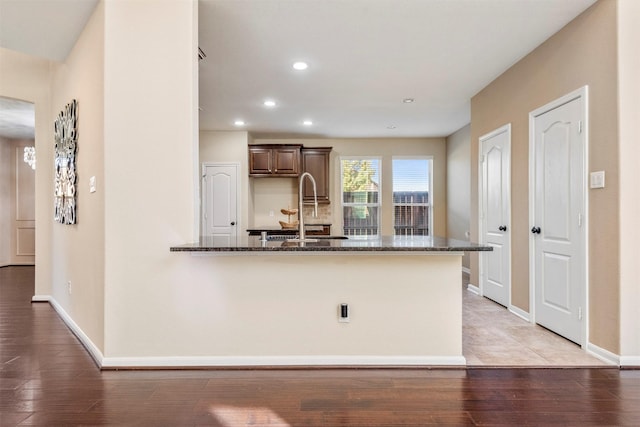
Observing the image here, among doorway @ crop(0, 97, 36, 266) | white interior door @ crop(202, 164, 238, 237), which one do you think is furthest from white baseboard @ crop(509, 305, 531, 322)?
doorway @ crop(0, 97, 36, 266)

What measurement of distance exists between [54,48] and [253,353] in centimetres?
323

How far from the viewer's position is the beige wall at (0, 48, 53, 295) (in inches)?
170

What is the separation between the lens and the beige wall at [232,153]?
22.3 ft

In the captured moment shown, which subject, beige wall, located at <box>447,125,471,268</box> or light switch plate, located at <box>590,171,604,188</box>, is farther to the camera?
beige wall, located at <box>447,125,471,268</box>

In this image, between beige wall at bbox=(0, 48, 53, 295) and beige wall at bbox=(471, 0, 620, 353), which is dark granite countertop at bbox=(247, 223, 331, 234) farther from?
beige wall at bbox=(471, 0, 620, 353)

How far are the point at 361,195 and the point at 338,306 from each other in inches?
202

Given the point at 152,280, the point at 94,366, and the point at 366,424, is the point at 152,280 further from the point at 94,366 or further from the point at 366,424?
the point at 366,424

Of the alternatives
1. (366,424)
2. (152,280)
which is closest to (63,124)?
(152,280)

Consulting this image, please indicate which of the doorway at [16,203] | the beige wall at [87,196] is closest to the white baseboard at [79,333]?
the beige wall at [87,196]

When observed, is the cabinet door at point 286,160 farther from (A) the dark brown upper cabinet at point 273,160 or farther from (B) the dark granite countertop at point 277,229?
(B) the dark granite countertop at point 277,229

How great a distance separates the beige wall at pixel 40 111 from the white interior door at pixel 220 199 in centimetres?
259

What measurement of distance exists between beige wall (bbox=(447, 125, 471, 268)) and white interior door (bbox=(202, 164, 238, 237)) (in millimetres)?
4082

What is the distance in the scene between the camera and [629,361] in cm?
256

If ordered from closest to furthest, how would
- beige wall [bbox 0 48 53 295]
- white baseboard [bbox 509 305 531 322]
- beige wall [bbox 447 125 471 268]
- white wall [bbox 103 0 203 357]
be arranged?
1. white wall [bbox 103 0 203 357]
2. white baseboard [bbox 509 305 531 322]
3. beige wall [bbox 0 48 53 295]
4. beige wall [bbox 447 125 471 268]
